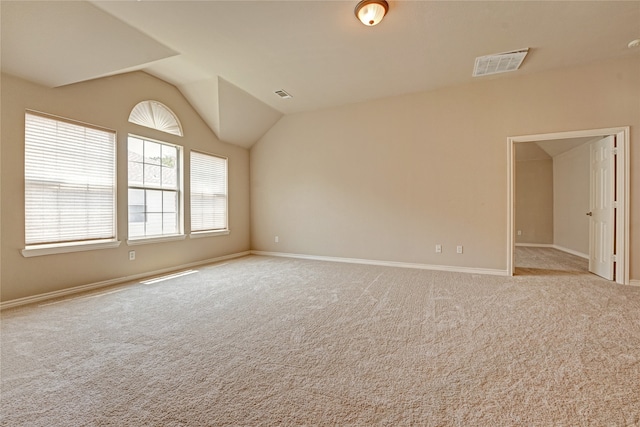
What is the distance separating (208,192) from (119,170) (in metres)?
1.67

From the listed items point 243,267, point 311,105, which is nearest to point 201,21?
point 311,105

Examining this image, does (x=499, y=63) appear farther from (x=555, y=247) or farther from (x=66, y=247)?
(x=66, y=247)

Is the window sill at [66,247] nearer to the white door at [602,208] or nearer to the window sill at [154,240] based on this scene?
the window sill at [154,240]

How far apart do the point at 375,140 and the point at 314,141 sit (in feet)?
4.16

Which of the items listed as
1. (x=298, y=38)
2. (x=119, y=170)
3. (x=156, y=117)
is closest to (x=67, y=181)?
(x=119, y=170)

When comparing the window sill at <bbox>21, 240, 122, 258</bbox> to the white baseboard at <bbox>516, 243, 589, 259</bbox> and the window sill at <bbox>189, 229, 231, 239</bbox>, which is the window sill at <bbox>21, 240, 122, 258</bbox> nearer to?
the window sill at <bbox>189, 229, 231, 239</bbox>

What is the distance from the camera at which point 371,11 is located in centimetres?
260

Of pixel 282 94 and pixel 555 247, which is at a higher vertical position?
pixel 282 94

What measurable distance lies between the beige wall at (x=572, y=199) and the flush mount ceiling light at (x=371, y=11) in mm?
5602

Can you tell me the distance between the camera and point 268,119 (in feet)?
18.9

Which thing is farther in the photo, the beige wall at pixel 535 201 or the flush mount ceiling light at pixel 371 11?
the beige wall at pixel 535 201

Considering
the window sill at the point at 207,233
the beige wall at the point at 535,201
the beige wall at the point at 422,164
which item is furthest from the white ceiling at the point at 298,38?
the beige wall at the point at 535,201

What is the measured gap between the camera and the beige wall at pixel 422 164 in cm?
382

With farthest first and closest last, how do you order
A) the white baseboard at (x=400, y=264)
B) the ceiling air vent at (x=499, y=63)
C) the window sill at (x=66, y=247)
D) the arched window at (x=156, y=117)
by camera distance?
the white baseboard at (x=400, y=264) < the arched window at (x=156, y=117) < the ceiling air vent at (x=499, y=63) < the window sill at (x=66, y=247)
